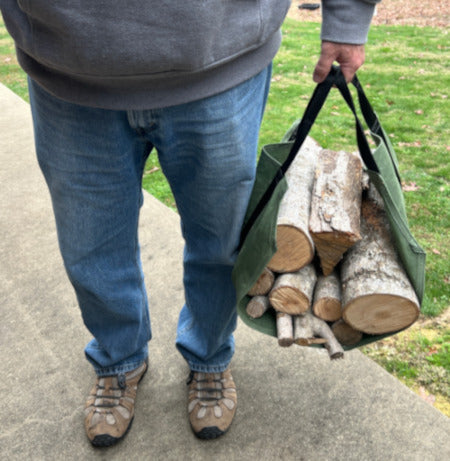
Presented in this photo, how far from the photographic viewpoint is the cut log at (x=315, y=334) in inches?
61.6

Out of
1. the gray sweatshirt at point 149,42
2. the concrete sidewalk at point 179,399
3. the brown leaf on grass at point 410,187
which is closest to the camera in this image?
the gray sweatshirt at point 149,42

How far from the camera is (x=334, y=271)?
170 cm

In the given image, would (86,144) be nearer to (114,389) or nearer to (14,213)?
(114,389)

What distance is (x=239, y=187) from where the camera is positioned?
1.45 metres

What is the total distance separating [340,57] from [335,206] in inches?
17.5

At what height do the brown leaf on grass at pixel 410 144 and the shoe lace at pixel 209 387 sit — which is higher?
the shoe lace at pixel 209 387

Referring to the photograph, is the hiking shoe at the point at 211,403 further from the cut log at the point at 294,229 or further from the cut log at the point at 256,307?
the cut log at the point at 294,229

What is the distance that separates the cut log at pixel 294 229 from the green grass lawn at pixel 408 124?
1.04 metres

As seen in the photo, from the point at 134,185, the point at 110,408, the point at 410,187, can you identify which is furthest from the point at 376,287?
the point at 410,187

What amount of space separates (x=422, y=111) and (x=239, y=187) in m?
4.28

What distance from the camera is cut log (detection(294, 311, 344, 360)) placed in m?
1.57

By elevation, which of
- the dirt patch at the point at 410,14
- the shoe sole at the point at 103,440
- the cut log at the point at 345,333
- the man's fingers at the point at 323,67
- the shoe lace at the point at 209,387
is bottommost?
the dirt patch at the point at 410,14

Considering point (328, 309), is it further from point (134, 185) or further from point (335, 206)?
point (134, 185)

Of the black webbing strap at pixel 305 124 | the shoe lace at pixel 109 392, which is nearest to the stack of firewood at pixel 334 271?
the black webbing strap at pixel 305 124
